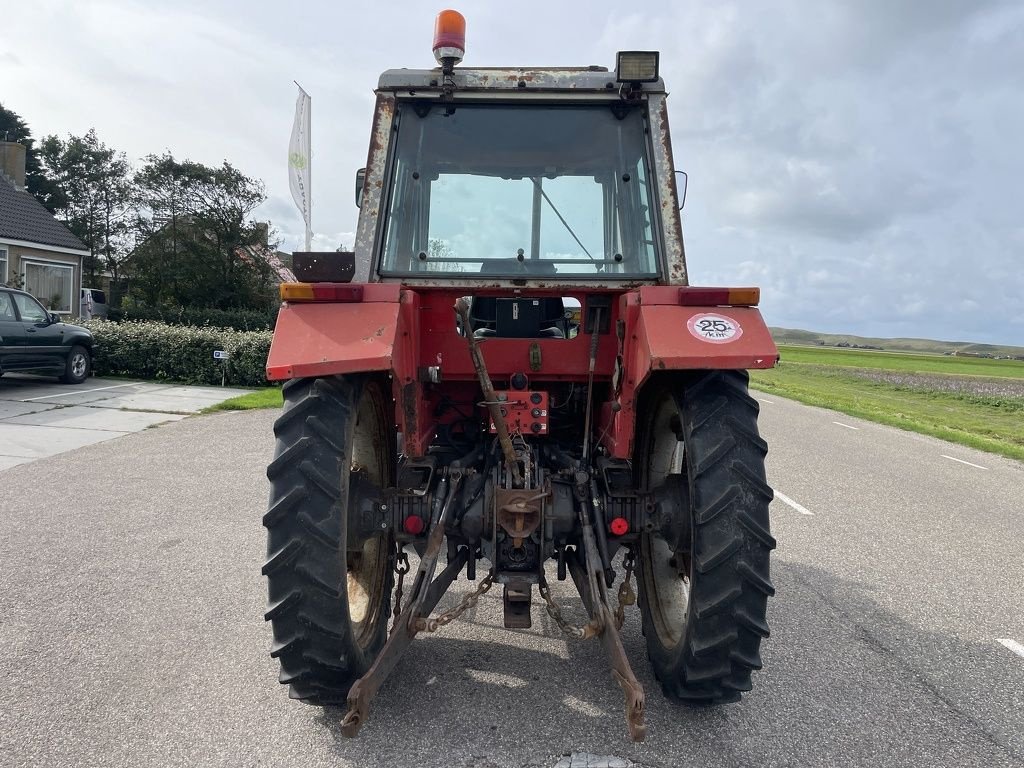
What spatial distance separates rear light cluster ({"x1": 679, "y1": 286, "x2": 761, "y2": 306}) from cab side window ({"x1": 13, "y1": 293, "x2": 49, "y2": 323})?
Answer: 44.6ft

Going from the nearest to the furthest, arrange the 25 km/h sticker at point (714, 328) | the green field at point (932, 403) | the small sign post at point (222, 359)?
the 25 km/h sticker at point (714, 328) < the green field at point (932, 403) < the small sign post at point (222, 359)

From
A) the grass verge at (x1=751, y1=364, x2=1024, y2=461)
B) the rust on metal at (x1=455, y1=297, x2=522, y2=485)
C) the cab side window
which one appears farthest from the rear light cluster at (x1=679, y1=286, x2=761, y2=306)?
the cab side window

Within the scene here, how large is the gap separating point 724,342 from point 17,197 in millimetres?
26915

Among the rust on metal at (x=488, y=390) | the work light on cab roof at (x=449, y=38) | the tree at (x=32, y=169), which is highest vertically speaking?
the tree at (x=32, y=169)

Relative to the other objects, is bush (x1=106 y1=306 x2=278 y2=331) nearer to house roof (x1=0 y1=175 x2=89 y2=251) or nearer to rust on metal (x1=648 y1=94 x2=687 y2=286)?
house roof (x1=0 y1=175 x2=89 y2=251)

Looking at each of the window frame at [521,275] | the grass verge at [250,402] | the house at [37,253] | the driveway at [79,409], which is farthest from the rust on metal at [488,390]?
the house at [37,253]

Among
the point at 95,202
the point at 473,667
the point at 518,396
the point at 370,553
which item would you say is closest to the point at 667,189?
the point at 518,396

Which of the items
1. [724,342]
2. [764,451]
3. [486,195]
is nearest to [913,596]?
[764,451]

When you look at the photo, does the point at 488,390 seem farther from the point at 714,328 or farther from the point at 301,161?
the point at 301,161

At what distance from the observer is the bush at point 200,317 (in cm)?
2564

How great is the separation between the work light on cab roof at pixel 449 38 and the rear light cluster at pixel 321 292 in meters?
1.32

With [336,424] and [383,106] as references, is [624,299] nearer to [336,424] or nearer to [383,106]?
[336,424]

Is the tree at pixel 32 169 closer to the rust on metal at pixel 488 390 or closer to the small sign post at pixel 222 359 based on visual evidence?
the small sign post at pixel 222 359

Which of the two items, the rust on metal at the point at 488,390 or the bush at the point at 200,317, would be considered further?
the bush at the point at 200,317
